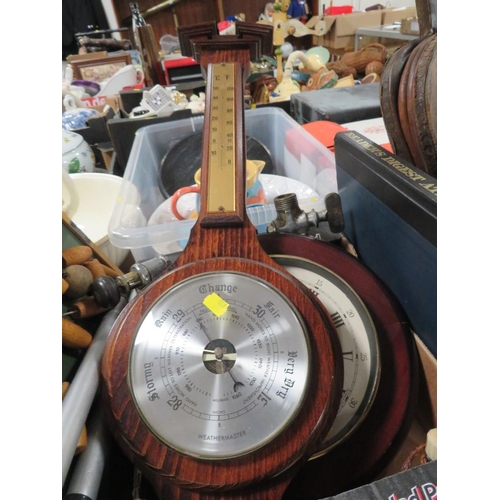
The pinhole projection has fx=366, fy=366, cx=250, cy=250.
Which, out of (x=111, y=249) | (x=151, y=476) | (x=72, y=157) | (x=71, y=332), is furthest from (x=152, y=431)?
(x=72, y=157)

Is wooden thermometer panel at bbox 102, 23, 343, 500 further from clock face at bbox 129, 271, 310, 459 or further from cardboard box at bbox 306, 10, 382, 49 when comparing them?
cardboard box at bbox 306, 10, 382, 49

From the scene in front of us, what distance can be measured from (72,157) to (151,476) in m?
0.94

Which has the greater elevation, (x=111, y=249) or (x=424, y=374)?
(x=111, y=249)

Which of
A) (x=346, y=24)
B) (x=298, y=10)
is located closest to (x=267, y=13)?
(x=298, y=10)

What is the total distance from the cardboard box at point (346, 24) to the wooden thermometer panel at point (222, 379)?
2238 mm

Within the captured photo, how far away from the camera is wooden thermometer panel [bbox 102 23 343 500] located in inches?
13.7

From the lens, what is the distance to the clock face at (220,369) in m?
0.35

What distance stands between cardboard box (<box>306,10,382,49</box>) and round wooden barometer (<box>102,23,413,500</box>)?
216 centimetres

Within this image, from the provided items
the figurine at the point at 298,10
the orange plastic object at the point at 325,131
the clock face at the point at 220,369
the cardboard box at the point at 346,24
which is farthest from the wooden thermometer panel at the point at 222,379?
the figurine at the point at 298,10

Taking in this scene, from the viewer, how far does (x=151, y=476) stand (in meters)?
0.38

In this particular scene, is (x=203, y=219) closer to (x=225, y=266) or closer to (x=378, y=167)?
(x=225, y=266)

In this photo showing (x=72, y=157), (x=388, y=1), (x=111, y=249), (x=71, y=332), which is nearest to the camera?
(x=71, y=332)

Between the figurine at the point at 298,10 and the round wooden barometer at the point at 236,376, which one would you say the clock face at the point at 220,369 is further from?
the figurine at the point at 298,10

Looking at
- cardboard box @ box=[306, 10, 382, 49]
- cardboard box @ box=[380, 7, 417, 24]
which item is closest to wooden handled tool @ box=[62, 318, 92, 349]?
cardboard box @ box=[306, 10, 382, 49]
